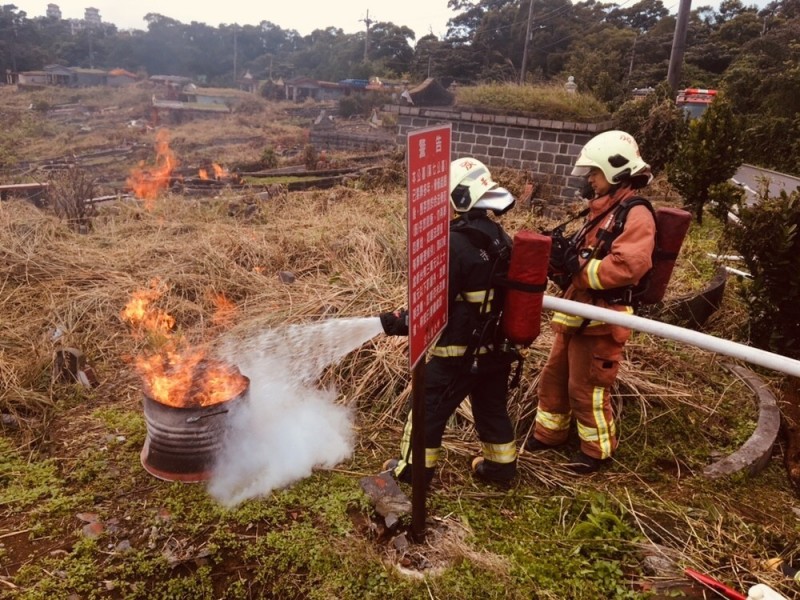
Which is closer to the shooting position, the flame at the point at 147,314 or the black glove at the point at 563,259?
the black glove at the point at 563,259

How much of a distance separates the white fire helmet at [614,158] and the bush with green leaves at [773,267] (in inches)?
86.7

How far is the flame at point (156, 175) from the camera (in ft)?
45.9

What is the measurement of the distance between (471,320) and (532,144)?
9357 millimetres

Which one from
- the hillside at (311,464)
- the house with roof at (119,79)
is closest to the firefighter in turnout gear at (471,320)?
the hillside at (311,464)

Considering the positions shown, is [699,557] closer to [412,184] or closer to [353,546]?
[353,546]

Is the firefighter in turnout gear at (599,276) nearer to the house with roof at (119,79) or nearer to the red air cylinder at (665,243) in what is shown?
the red air cylinder at (665,243)

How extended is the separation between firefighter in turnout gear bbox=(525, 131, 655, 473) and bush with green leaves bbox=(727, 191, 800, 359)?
2053mm

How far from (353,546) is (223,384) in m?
1.44

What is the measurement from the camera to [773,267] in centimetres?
498

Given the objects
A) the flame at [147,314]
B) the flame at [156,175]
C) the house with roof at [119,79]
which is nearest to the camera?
the flame at [147,314]

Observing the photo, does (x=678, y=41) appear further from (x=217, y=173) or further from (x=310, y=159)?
(x=217, y=173)

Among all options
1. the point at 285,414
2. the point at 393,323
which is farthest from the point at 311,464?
the point at 393,323

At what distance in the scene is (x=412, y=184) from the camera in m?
2.13

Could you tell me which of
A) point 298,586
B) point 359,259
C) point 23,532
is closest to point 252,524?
point 298,586
